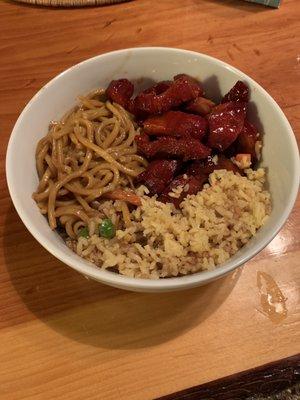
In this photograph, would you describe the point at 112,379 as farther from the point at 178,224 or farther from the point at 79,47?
the point at 79,47

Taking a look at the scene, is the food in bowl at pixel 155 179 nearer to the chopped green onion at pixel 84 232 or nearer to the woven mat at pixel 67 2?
the chopped green onion at pixel 84 232

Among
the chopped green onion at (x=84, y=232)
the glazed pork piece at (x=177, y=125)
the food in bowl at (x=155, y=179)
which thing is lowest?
the chopped green onion at (x=84, y=232)

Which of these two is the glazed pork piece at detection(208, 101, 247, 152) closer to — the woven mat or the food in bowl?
the food in bowl

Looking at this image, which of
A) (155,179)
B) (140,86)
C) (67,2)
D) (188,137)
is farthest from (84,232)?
(67,2)

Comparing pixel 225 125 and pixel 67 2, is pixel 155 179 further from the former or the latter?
pixel 67 2

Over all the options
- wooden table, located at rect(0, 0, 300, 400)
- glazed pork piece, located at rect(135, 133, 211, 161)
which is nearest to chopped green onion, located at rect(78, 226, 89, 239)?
wooden table, located at rect(0, 0, 300, 400)

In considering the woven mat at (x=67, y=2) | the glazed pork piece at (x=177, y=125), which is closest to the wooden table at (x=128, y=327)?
the glazed pork piece at (x=177, y=125)
